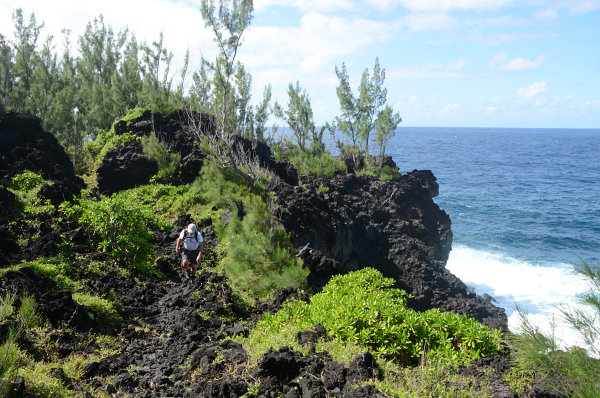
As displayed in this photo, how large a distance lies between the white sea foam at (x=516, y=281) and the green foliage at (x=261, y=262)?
48.7 ft

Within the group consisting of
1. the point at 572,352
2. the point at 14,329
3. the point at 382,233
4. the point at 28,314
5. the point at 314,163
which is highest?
the point at 314,163

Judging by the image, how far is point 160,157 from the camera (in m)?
18.2

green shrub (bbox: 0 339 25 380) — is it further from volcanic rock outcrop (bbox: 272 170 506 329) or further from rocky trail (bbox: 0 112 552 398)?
volcanic rock outcrop (bbox: 272 170 506 329)

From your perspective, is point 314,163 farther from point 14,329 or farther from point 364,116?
point 14,329

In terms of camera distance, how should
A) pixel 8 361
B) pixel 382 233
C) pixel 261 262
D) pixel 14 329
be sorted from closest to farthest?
pixel 8 361 → pixel 14 329 → pixel 261 262 → pixel 382 233

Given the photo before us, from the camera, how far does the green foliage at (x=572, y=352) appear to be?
4.15m

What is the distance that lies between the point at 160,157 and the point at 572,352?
55.3 feet

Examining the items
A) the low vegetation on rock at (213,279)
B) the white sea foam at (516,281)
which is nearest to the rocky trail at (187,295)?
the low vegetation on rock at (213,279)

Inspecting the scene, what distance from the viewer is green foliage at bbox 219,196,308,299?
33.6 ft

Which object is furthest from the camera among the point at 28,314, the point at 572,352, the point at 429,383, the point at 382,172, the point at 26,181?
the point at 382,172

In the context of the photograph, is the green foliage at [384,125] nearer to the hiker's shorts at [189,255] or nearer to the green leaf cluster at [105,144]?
the green leaf cluster at [105,144]

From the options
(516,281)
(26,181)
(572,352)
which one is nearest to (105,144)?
(26,181)

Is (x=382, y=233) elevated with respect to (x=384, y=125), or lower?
lower

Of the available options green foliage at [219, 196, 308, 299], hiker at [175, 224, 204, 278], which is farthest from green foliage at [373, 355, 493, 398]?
hiker at [175, 224, 204, 278]
